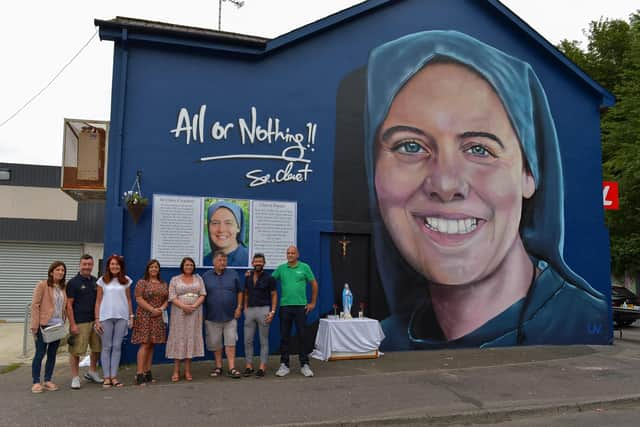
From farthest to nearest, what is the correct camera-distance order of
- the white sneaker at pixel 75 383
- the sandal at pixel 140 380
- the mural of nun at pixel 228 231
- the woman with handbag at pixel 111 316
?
the mural of nun at pixel 228 231 → the sandal at pixel 140 380 → the woman with handbag at pixel 111 316 → the white sneaker at pixel 75 383

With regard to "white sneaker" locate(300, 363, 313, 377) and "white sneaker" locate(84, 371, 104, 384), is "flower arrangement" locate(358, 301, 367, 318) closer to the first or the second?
"white sneaker" locate(300, 363, 313, 377)

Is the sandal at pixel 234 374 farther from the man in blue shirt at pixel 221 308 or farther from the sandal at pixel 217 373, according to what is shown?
the sandal at pixel 217 373

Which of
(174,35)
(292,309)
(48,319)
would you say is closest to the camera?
(48,319)

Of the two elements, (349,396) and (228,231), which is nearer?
(349,396)

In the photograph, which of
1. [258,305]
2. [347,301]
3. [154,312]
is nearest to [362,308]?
[347,301]

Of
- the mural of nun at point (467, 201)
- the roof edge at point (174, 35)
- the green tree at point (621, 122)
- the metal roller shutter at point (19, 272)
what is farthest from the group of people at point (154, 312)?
the green tree at point (621, 122)

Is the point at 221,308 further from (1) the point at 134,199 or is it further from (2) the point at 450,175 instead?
(2) the point at 450,175

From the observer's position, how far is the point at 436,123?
11.0 metres

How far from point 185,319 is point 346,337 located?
9.58 ft

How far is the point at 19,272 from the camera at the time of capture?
784 inches

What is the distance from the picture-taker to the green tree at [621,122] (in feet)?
69.6

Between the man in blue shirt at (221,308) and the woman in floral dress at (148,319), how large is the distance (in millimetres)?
637

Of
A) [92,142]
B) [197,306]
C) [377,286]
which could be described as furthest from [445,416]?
[92,142]

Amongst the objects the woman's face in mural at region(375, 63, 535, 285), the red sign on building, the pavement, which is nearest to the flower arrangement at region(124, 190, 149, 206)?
the pavement
